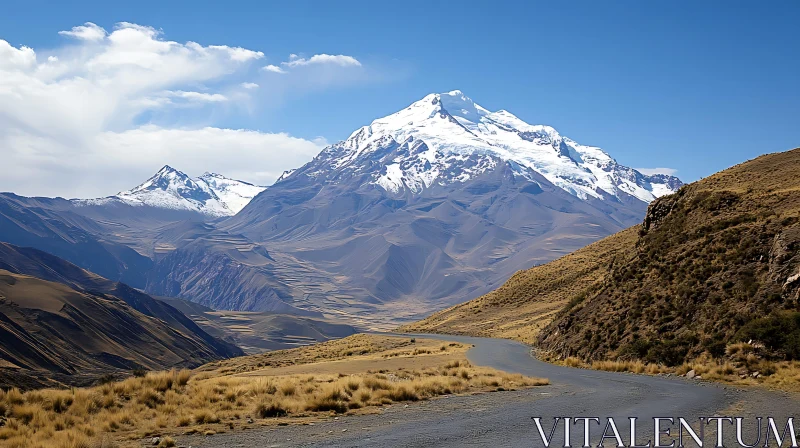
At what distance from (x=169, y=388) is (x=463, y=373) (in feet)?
43.5

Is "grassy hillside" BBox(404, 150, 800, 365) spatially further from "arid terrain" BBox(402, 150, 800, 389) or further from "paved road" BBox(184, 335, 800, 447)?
"paved road" BBox(184, 335, 800, 447)

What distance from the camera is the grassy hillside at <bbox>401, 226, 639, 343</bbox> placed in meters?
80.4

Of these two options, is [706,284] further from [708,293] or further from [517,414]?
[517,414]

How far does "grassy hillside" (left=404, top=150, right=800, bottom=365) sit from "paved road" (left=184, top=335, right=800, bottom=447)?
244 inches

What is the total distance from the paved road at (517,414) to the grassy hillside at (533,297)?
1867 inches

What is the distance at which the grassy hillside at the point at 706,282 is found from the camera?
30438 mm

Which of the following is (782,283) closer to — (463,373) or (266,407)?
(463,373)

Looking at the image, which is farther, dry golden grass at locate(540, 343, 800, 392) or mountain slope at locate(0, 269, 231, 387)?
mountain slope at locate(0, 269, 231, 387)

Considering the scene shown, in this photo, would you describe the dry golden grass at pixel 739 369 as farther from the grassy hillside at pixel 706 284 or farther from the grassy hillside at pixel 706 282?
the grassy hillside at pixel 706 284

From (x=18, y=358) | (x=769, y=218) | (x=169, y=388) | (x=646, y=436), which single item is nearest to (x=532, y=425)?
(x=646, y=436)

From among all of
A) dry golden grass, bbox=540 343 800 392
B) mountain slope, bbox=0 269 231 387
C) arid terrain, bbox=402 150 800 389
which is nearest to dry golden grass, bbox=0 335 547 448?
dry golden grass, bbox=540 343 800 392

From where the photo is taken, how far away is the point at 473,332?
273 feet

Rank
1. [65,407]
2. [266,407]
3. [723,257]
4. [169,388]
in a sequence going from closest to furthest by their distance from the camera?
[65,407]
[266,407]
[169,388]
[723,257]

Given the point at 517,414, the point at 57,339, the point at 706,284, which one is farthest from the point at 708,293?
the point at 57,339
